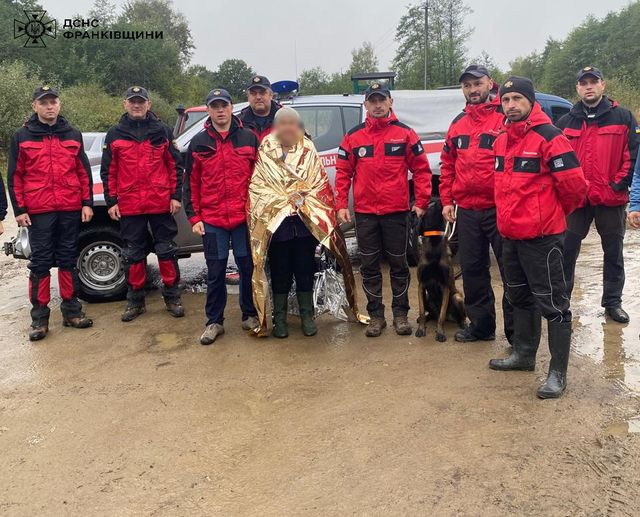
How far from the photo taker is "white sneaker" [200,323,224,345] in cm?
459

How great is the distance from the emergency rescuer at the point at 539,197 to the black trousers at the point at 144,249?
9.99 ft

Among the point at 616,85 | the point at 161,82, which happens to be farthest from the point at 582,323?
the point at 161,82

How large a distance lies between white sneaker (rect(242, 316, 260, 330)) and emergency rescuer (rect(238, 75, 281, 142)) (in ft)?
5.01

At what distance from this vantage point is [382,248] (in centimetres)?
469

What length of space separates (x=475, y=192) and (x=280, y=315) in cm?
185

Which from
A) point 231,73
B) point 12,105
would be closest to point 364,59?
point 231,73

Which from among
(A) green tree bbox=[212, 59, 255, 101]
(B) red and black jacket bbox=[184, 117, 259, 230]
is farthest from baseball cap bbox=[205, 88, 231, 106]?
(A) green tree bbox=[212, 59, 255, 101]

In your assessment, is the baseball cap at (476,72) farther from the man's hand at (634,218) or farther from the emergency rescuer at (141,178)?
the emergency rescuer at (141,178)

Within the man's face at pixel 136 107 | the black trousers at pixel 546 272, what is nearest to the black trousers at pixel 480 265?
the black trousers at pixel 546 272

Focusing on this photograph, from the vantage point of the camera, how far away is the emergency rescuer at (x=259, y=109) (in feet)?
15.6

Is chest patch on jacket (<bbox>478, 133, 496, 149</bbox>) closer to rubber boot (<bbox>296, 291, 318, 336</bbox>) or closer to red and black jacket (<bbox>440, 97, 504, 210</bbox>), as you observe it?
red and black jacket (<bbox>440, 97, 504, 210</bbox>)

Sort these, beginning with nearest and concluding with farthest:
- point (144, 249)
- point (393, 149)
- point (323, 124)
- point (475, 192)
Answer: point (475, 192) → point (393, 149) → point (144, 249) → point (323, 124)

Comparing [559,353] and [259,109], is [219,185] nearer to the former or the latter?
[259,109]

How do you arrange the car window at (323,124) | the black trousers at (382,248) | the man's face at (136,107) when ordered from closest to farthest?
the black trousers at (382,248) → the man's face at (136,107) → the car window at (323,124)
